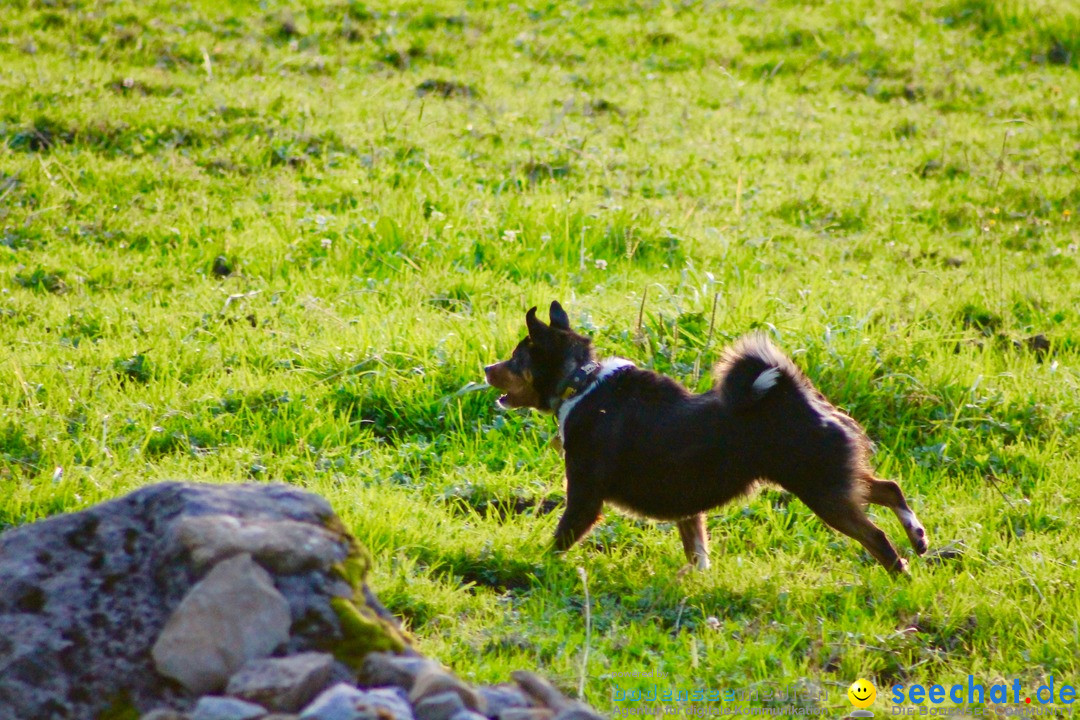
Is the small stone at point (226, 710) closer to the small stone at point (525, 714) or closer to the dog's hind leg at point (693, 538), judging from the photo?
the small stone at point (525, 714)

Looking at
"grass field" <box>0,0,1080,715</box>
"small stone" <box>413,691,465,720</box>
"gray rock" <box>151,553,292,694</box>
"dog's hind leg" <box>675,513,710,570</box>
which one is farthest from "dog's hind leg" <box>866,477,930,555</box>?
"gray rock" <box>151,553,292,694</box>

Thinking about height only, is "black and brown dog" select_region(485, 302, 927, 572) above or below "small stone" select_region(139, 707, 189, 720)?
below

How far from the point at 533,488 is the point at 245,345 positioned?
6.70 ft

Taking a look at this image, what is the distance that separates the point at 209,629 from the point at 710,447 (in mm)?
2464

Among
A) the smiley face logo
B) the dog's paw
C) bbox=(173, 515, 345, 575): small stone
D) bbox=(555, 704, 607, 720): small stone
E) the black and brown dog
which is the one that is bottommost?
the dog's paw

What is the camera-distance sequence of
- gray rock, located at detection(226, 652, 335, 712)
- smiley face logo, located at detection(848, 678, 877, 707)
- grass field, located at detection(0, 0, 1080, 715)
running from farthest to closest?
grass field, located at detection(0, 0, 1080, 715) < smiley face logo, located at detection(848, 678, 877, 707) < gray rock, located at detection(226, 652, 335, 712)

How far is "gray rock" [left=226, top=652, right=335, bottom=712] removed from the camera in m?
2.53

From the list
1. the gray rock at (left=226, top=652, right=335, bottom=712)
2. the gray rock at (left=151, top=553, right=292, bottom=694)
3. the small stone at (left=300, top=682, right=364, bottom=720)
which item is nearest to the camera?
the small stone at (left=300, top=682, right=364, bottom=720)

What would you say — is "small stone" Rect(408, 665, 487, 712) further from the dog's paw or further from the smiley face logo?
the dog's paw

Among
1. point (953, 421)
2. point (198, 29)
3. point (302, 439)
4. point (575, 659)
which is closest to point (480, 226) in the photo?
point (302, 439)

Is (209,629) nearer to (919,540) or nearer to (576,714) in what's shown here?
(576,714)

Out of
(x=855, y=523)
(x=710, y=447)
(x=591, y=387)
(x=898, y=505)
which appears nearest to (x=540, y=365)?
(x=591, y=387)

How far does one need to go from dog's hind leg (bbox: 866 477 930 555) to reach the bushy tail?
609mm

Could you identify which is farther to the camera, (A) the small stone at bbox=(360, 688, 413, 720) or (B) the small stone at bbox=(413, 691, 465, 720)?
(B) the small stone at bbox=(413, 691, 465, 720)
